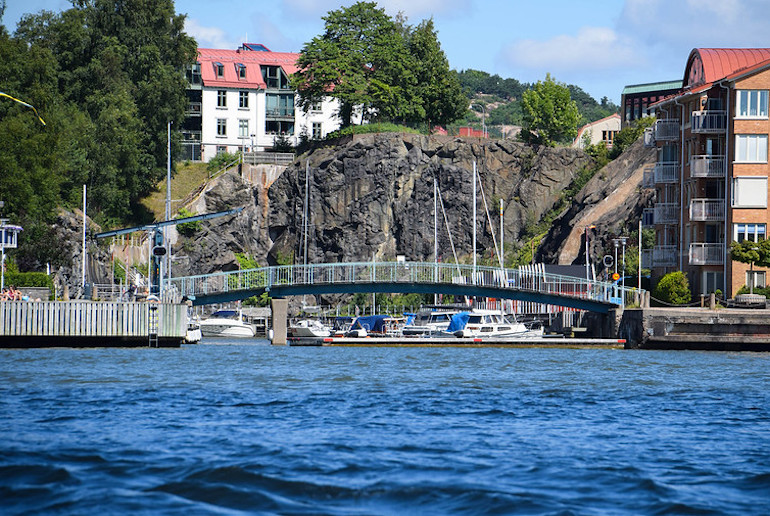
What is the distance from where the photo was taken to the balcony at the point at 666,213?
3098 inches

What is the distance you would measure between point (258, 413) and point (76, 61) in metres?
81.3

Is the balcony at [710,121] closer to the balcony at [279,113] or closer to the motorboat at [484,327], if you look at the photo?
the motorboat at [484,327]

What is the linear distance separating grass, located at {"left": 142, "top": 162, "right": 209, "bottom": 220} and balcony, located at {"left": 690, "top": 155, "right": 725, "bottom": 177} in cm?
4909

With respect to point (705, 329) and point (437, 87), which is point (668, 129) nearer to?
point (705, 329)

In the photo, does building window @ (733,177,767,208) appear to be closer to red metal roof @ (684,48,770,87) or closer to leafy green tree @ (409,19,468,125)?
red metal roof @ (684,48,770,87)

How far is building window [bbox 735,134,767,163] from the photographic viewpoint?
70250mm

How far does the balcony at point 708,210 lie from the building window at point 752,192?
6.38ft

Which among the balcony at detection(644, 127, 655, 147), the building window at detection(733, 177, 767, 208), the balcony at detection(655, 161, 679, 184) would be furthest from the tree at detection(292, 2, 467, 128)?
the building window at detection(733, 177, 767, 208)

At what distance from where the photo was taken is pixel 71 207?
304ft

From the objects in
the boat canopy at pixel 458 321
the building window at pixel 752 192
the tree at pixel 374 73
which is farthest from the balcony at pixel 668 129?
the tree at pixel 374 73

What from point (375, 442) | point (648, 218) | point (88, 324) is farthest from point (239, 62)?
point (375, 442)

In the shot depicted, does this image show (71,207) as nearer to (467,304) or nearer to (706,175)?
(467,304)

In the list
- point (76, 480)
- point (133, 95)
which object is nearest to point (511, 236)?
point (133, 95)

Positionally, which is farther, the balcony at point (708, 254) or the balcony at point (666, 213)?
the balcony at point (666, 213)
